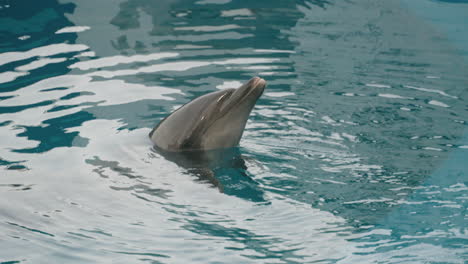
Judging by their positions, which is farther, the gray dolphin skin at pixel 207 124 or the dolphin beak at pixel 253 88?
the gray dolphin skin at pixel 207 124

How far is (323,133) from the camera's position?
5.94 meters

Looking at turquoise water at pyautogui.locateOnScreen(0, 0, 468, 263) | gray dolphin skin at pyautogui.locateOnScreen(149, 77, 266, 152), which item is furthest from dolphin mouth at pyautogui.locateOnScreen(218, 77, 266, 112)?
turquoise water at pyautogui.locateOnScreen(0, 0, 468, 263)

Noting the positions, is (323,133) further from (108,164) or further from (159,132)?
(108,164)

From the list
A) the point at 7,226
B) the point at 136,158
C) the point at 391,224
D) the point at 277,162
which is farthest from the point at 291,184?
the point at 7,226

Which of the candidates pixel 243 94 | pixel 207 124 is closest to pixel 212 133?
pixel 207 124

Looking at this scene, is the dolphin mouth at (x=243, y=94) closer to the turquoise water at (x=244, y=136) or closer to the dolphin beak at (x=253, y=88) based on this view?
the dolphin beak at (x=253, y=88)

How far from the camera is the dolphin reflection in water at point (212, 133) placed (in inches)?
209

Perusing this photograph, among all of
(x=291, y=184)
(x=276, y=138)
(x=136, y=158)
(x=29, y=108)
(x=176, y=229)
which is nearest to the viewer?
(x=176, y=229)

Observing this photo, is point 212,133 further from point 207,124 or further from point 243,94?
point 243,94

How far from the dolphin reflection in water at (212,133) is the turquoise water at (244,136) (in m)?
0.05

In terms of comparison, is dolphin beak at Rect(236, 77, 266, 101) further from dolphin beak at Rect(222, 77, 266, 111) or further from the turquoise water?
the turquoise water

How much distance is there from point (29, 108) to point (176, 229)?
2714mm

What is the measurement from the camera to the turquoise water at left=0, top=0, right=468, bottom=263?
4.41 meters

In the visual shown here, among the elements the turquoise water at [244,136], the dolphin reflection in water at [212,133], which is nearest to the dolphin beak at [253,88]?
the dolphin reflection in water at [212,133]
